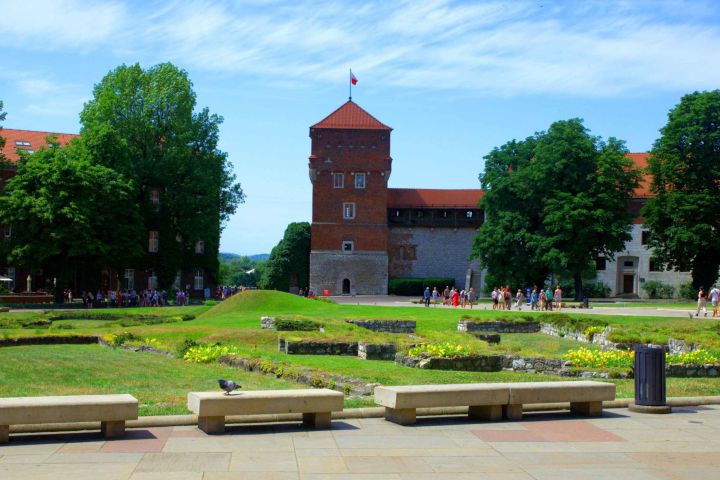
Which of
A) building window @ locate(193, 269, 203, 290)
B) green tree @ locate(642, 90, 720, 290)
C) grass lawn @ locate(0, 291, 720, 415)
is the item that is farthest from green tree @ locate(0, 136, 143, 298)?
green tree @ locate(642, 90, 720, 290)

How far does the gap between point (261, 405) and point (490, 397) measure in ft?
9.52

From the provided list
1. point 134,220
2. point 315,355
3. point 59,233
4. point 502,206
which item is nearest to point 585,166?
point 502,206

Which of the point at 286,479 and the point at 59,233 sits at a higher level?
the point at 59,233

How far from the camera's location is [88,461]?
8.53m

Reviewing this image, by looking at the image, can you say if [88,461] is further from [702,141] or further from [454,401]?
[702,141]

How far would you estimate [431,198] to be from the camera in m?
79.6

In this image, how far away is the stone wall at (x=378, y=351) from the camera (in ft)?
69.5

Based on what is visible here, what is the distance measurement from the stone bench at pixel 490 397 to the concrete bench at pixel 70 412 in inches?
122

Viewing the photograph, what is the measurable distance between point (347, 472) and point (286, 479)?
2.09ft

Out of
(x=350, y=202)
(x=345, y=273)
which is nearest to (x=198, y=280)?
(x=345, y=273)

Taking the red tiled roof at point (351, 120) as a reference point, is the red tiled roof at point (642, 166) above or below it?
below

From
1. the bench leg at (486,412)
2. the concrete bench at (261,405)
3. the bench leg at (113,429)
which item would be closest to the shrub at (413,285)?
the bench leg at (486,412)

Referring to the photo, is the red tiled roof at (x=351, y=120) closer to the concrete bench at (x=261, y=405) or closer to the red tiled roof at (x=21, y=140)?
the red tiled roof at (x=21, y=140)

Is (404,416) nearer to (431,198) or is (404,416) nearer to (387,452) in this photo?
(387,452)
